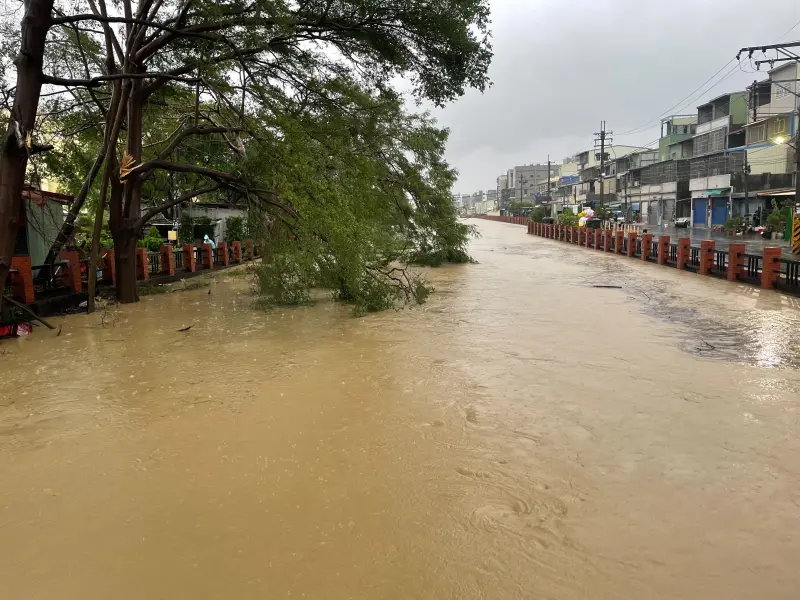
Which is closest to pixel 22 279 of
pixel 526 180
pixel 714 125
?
pixel 714 125

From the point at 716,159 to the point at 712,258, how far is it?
110ft

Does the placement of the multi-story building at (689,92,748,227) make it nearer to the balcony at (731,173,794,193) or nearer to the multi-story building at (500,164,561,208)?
the balcony at (731,173,794,193)

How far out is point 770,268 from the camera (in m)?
15.9

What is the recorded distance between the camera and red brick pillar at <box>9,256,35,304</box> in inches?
481

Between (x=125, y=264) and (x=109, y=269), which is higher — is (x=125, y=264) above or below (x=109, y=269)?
above

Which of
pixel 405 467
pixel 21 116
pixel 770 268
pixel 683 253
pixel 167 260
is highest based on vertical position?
pixel 21 116

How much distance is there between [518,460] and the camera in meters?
5.18

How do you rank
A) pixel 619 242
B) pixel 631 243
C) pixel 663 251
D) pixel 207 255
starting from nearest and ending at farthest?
pixel 663 251
pixel 207 255
pixel 631 243
pixel 619 242

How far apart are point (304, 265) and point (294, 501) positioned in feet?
27.3

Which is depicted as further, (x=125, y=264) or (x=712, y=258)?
(x=712, y=258)

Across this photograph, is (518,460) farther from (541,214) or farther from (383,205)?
(541,214)

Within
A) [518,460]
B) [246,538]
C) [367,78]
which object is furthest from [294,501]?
[367,78]

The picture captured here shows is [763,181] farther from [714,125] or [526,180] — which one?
[526,180]

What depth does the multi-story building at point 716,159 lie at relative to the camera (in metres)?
47.1
